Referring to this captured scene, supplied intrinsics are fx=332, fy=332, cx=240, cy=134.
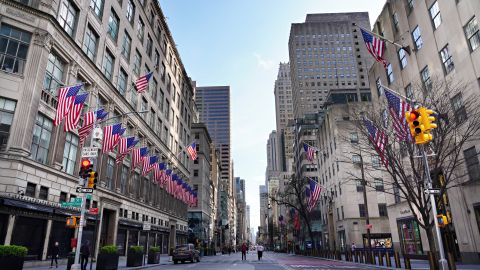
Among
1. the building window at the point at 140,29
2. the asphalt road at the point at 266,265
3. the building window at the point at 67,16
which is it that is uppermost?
the building window at the point at 140,29

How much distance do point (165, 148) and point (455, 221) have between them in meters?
43.2

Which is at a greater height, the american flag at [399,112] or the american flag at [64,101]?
the american flag at [64,101]

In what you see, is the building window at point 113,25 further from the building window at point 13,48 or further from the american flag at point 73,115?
the american flag at point 73,115

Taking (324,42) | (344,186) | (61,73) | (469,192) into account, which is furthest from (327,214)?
(324,42)

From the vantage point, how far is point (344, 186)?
188ft

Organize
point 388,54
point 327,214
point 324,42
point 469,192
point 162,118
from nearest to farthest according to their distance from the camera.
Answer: point 469,192, point 388,54, point 162,118, point 327,214, point 324,42

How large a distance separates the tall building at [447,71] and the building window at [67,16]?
2687 centimetres

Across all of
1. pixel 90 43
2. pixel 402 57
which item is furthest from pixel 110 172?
pixel 402 57

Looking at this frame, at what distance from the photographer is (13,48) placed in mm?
22578

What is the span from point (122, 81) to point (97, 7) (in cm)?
896

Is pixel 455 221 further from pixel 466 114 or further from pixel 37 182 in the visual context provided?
pixel 37 182

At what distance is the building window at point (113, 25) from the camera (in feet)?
120

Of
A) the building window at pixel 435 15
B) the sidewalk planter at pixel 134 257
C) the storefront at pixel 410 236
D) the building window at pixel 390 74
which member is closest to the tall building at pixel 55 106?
the sidewalk planter at pixel 134 257

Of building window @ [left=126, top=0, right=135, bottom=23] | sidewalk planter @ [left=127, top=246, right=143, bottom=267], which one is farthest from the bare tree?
building window @ [left=126, top=0, right=135, bottom=23]
